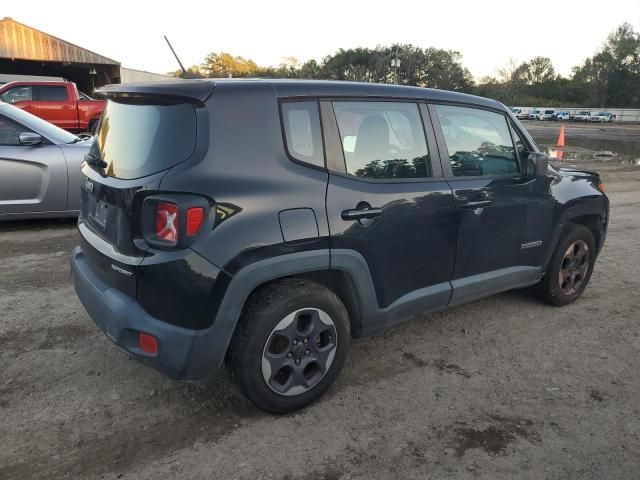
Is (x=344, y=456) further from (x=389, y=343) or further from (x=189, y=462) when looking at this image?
(x=389, y=343)

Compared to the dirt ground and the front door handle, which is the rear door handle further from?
the dirt ground

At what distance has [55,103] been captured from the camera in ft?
48.0

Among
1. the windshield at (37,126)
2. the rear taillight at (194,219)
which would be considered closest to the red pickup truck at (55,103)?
the windshield at (37,126)

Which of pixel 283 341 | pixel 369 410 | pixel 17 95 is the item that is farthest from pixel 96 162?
pixel 17 95

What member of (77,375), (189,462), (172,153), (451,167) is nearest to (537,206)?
(451,167)

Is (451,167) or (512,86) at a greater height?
(512,86)

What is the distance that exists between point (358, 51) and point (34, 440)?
8726 cm

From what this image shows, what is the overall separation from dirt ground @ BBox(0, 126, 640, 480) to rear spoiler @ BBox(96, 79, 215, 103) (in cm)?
168

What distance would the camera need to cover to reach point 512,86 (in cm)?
9406

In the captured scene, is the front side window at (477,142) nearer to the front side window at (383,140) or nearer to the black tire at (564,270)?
the front side window at (383,140)

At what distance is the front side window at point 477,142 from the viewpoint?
3.47 metres

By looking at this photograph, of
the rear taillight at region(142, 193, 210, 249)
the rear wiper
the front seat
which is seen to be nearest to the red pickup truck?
the rear wiper

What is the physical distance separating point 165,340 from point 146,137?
1035 millimetres

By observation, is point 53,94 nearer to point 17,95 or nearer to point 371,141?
point 17,95
